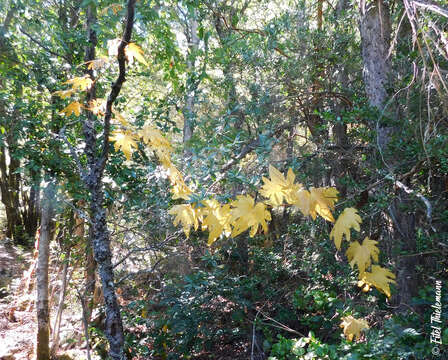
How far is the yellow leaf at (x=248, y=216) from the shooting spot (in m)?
1.32

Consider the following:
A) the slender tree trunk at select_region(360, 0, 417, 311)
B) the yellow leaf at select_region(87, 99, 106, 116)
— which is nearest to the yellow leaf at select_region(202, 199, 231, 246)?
the yellow leaf at select_region(87, 99, 106, 116)

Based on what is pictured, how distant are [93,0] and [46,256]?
3153 mm

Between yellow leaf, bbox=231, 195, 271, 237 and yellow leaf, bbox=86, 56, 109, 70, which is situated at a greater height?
yellow leaf, bbox=86, 56, 109, 70


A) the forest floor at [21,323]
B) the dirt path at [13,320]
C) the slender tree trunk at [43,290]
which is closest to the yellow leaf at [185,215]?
the slender tree trunk at [43,290]

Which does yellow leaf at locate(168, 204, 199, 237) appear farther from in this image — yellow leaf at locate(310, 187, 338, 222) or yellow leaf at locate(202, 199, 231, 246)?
yellow leaf at locate(310, 187, 338, 222)

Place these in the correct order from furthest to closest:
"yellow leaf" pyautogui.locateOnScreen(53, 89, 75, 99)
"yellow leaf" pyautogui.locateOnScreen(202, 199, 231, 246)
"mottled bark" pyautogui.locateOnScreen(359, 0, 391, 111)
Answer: "mottled bark" pyautogui.locateOnScreen(359, 0, 391, 111) → "yellow leaf" pyautogui.locateOnScreen(53, 89, 75, 99) → "yellow leaf" pyautogui.locateOnScreen(202, 199, 231, 246)

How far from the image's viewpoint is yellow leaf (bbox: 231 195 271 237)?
132cm

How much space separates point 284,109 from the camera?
3.76 metres

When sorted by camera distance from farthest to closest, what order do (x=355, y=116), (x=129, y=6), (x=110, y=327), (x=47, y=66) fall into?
1. (x=47, y=66)
2. (x=355, y=116)
3. (x=110, y=327)
4. (x=129, y=6)

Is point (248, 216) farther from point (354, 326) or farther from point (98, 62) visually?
point (354, 326)

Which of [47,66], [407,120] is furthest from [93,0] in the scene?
[407,120]

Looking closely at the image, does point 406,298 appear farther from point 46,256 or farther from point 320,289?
point 46,256

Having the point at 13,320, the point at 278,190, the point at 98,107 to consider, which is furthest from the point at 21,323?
the point at 278,190

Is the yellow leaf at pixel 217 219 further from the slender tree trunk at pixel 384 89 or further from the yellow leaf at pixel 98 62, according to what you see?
the slender tree trunk at pixel 384 89
